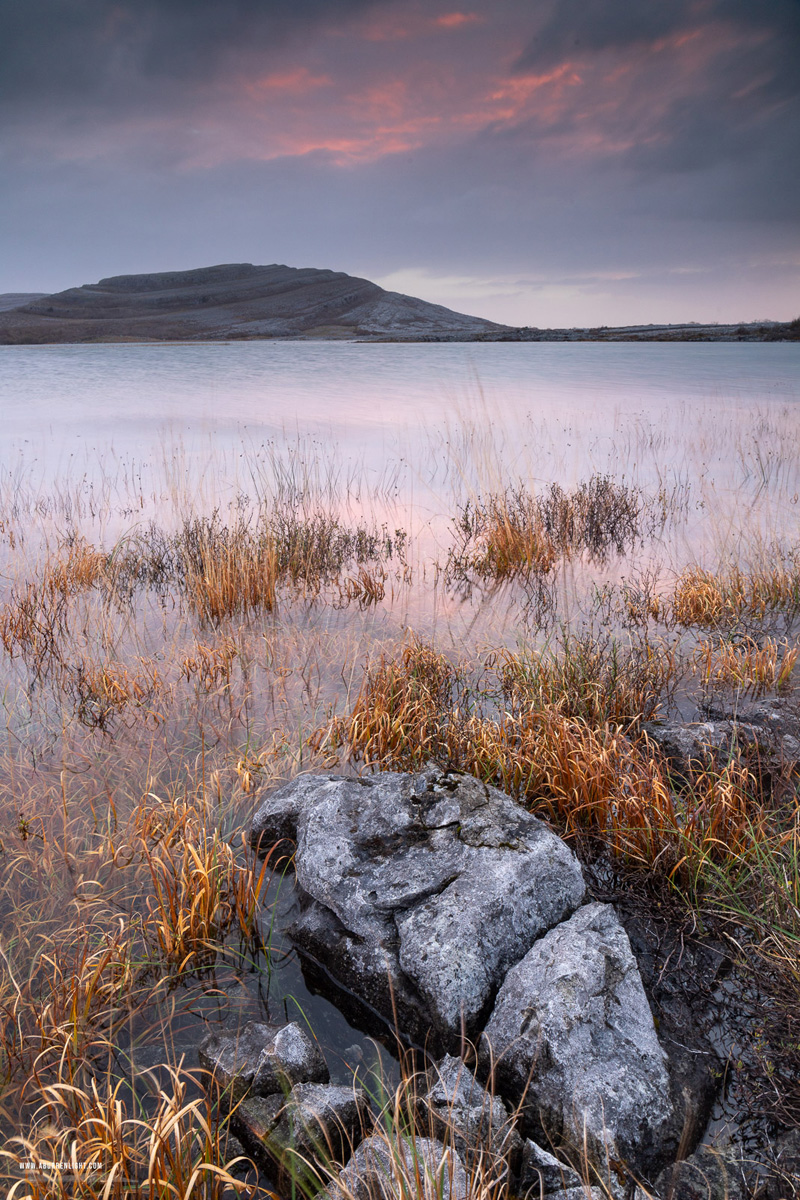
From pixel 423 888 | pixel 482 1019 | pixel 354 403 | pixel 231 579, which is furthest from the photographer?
pixel 354 403

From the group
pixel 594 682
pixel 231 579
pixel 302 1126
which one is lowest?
pixel 302 1126

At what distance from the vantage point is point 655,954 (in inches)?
106

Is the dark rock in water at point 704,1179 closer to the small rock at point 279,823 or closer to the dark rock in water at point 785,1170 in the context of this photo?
the dark rock in water at point 785,1170

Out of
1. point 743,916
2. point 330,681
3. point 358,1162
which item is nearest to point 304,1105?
→ point 358,1162

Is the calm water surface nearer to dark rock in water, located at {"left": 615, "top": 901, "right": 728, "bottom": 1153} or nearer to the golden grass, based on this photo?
the golden grass

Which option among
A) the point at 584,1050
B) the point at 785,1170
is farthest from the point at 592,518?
the point at 785,1170

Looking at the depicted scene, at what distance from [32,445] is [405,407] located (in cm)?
1074

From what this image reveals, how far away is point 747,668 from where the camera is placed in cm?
488

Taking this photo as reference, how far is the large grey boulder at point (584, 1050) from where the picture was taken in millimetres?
1946

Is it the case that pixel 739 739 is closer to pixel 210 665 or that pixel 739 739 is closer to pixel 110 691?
pixel 210 665

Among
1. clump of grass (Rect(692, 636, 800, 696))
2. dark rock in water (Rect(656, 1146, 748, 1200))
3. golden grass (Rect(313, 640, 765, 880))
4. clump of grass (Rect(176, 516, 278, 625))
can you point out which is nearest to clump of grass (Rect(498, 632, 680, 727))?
golden grass (Rect(313, 640, 765, 880))

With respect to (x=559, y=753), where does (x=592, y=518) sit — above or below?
above

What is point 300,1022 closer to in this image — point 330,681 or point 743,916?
point 743,916

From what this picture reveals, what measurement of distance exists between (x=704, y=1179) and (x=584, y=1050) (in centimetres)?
42
